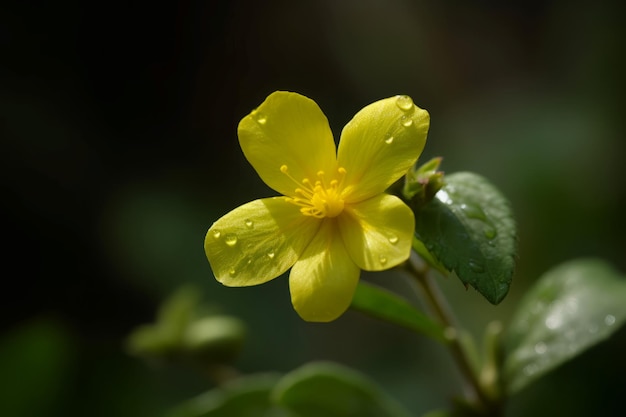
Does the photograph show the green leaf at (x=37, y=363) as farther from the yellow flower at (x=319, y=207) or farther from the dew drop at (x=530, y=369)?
the dew drop at (x=530, y=369)

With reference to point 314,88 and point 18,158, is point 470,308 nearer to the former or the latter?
point 314,88

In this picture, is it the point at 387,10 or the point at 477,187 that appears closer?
the point at 477,187

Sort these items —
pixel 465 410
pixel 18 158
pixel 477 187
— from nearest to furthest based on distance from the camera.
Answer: pixel 477 187 < pixel 465 410 < pixel 18 158

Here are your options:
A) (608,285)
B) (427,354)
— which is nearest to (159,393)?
(427,354)

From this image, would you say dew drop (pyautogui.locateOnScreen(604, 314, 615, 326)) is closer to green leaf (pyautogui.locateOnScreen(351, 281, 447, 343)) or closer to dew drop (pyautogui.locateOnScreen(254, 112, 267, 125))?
green leaf (pyautogui.locateOnScreen(351, 281, 447, 343))

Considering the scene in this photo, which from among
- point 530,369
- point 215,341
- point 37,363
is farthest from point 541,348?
point 37,363

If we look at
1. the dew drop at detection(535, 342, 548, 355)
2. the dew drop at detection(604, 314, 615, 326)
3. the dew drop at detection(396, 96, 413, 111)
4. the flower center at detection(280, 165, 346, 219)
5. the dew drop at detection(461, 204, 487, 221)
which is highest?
the dew drop at detection(396, 96, 413, 111)

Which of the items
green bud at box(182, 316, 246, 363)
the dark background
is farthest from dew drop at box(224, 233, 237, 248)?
the dark background
